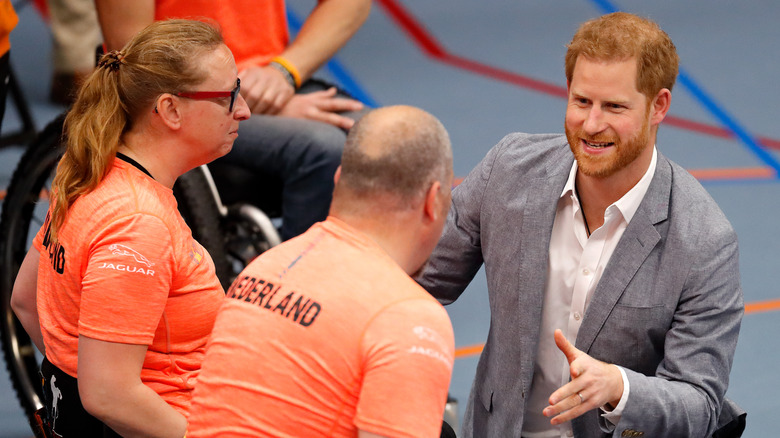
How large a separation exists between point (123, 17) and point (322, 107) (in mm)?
722

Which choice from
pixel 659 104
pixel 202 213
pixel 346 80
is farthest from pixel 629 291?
pixel 346 80

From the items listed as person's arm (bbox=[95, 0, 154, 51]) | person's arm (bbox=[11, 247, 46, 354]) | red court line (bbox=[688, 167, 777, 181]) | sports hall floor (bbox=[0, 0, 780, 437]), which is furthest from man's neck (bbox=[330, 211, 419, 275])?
red court line (bbox=[688, 167, 777, 181])

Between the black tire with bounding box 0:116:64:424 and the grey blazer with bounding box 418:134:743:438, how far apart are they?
1501 millimetres

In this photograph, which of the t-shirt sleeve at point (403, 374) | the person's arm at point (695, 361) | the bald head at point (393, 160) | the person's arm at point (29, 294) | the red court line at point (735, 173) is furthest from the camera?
the red court line at point (735, 173)

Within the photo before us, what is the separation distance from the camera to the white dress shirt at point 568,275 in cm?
236

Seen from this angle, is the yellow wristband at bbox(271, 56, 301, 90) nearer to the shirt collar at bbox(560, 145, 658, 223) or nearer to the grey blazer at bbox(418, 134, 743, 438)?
the grey blazer at bbox(418, 134, 743, 438)

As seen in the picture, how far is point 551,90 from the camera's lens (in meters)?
6.66

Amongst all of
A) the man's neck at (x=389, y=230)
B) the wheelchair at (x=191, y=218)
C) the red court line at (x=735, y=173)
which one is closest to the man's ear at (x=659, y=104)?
the man's neck at (x=389, y=230)

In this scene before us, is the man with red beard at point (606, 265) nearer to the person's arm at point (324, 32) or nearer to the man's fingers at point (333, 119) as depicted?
the man's fingers at point (333, 119)

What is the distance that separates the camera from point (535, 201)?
2.44 m

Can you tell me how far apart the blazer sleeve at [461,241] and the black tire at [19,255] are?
1.41 m

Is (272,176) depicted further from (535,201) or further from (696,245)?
(696,245)

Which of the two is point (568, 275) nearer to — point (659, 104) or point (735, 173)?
point (659, 104)

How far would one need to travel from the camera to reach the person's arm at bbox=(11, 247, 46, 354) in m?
2.40
